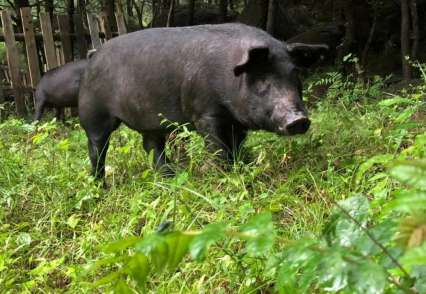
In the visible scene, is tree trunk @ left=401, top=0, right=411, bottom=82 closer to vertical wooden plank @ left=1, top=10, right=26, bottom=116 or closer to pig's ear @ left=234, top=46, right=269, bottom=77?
pig's ear @ left=234, top=46, right=269, bottom=77

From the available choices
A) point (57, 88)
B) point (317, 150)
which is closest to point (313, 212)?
point (317, 150)

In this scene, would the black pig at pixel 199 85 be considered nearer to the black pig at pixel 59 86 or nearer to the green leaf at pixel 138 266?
the green leaf at pixel 138 266

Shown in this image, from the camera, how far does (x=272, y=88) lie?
10.7 feet

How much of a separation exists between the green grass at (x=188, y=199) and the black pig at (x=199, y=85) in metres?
0.23

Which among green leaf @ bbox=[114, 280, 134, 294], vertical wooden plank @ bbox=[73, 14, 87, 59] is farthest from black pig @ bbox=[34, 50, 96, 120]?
green leaf @ bbox=[114, 280, 134, 294]

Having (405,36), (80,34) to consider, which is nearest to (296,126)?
(405,36)

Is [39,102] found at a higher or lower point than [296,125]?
lower

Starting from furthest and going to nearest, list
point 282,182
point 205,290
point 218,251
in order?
1. point 282,182
2. point 218,251
3. point 205,290

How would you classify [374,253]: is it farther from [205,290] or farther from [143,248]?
[205,290]

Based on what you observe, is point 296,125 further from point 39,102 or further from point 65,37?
point 65,37

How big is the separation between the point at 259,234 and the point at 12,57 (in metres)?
7.90

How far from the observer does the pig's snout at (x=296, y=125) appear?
3082 millimetres

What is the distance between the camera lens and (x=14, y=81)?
8203mm

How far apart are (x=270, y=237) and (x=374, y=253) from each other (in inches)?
6.9
